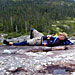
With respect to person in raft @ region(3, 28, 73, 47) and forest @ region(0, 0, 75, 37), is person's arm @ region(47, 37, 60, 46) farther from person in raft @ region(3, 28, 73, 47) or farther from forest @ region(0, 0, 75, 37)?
forest @ region(0, 0, 75, 37)

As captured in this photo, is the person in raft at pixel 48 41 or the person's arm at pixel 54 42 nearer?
the person's arm at pixel 54 42

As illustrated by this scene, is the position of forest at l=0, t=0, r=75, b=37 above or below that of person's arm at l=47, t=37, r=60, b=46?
below

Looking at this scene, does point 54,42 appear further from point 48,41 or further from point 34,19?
point 34,19

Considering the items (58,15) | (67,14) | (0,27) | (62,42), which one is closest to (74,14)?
(67,14)

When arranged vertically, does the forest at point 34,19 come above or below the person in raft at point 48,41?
below

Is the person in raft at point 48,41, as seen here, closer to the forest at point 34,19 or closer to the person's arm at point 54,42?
the person's arm at point 54,42

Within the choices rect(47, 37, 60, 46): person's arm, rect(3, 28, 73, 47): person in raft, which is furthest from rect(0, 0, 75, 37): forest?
rect(47, 37, 60, 46): person's arm

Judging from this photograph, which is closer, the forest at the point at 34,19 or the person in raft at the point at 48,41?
the person in raft at the point at 48,41

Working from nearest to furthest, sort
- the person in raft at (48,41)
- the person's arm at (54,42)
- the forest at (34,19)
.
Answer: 1. the person's arm at (54,42)
2. the person in raft at (48,41)
3. the forest at (34,19)

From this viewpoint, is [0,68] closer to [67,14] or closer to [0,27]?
[0,27]

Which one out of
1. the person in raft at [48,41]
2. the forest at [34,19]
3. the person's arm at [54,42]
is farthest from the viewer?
the forest at [34,19]

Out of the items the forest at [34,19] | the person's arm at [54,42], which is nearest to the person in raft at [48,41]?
the person's arm at [54,42]

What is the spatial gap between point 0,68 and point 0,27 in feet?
304

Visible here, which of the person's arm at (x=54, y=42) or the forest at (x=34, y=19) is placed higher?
the person's arm at (x=54, y=42)
